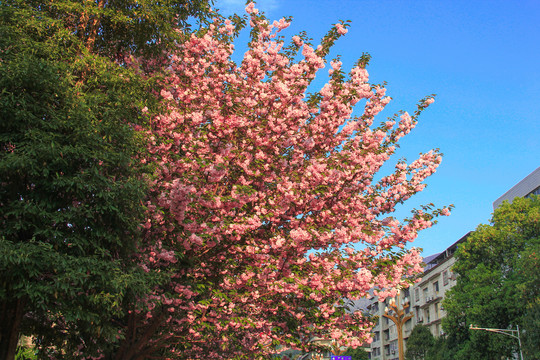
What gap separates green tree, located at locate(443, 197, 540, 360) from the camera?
33250 millimetres

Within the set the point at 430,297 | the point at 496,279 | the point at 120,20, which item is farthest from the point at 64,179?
the point at 430,297

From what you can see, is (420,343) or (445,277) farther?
(445,277)

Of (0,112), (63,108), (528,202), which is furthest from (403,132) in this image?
(528,202)

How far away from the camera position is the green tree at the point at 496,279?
3325cm

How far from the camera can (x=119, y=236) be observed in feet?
30.2

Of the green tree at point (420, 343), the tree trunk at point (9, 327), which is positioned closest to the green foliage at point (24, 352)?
the tree trunk at point (9, 327)

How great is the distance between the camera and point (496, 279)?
35281mm

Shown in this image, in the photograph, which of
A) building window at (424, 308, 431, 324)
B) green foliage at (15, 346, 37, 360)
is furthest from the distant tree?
green foliage at (15, 346, 37, 360)

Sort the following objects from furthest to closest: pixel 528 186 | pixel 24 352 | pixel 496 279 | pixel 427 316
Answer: pixel 427 316
pixel 528 186
pixel 496 279
pixel 24 352

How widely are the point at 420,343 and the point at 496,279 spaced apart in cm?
2756

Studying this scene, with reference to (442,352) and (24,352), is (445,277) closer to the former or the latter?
(442,352)

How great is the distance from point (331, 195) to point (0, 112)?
7.27 meters

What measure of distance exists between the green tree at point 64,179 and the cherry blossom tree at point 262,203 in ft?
3.06

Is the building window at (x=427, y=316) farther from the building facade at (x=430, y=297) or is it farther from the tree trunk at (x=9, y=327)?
the tree trunk at (x=9, y=327)
